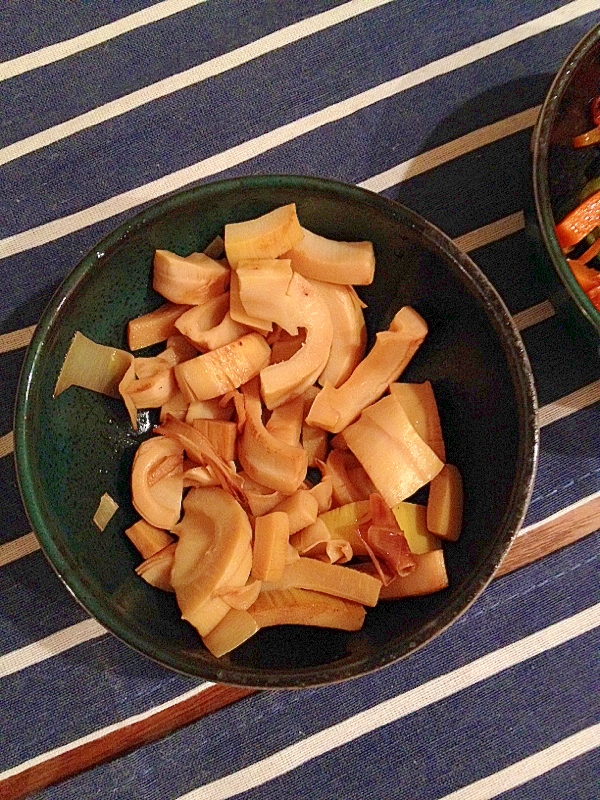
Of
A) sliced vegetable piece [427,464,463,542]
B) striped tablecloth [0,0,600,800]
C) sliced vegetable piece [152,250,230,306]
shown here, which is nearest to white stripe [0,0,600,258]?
striped tablecloth [0,0,600,800]

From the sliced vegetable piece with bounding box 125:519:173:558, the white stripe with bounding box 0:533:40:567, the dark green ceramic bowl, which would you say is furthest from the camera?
the white stripe with bounding box 0:533:40:567

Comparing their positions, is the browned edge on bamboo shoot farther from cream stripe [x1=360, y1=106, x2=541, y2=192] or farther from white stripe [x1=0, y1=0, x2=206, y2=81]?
white stripe [x1=0, y1=0, x2=206, y2=81]

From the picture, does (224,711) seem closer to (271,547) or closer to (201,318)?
(271,547)

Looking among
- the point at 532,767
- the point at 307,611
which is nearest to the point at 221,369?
the point at 307,611

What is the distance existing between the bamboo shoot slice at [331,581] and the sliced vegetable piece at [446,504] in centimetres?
11

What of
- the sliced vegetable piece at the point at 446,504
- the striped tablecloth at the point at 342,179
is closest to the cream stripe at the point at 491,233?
the striped tablecloth at the point at 342,179

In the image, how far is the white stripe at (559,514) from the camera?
110cm

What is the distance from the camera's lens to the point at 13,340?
110 cm

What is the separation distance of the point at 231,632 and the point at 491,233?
0.66 m

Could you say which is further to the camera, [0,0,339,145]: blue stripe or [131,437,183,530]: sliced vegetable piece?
[0,0,339,145]: blue stripe

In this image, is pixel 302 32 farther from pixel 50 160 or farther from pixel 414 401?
pixel 414 401

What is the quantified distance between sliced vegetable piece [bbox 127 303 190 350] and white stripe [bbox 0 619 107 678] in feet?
1.27

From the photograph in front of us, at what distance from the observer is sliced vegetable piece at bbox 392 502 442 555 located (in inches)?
38.4

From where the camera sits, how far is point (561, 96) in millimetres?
969
